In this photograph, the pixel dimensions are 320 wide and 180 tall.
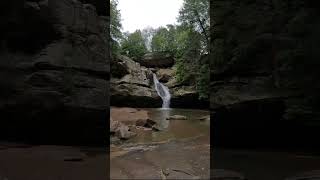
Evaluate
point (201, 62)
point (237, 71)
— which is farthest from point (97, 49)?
point (201, 62)

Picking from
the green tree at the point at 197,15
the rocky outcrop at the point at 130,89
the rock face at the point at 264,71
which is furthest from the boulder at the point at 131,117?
the green tree at the point at 197,15

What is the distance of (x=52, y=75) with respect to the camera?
23.1ft

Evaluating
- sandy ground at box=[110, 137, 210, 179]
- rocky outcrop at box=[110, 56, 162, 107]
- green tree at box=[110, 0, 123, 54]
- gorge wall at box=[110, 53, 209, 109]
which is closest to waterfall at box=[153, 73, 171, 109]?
gorge wall at box=[110, 53, 209, 109]

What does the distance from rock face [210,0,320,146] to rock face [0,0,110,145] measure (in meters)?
2.46

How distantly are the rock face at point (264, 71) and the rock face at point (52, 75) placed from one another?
246 centimetres

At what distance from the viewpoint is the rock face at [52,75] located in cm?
704

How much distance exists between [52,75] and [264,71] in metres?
4.14

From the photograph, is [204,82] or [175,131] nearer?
[175,131]

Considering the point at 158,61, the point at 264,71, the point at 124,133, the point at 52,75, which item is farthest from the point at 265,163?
the point at 158,61

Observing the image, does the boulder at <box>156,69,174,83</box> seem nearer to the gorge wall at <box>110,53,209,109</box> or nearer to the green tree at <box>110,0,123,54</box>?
the gorge wall at <box>110,53,209,109</box>

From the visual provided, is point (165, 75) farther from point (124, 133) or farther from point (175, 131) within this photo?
point (124, 133)

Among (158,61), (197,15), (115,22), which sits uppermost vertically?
(197,15)

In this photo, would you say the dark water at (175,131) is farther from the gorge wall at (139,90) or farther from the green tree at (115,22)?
the green tree at (115,22)

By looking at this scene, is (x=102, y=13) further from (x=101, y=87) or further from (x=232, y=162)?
(x=232, y=162)
